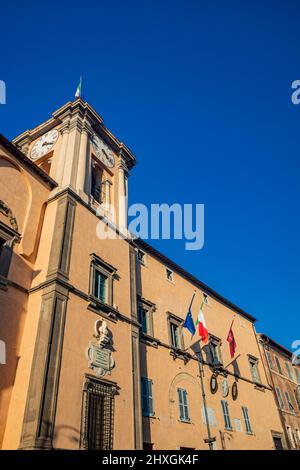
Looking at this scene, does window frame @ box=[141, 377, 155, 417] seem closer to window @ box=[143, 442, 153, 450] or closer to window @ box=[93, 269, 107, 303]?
window @ box=[143, 442, 153, 450]

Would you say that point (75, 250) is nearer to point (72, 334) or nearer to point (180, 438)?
point (72, 334)

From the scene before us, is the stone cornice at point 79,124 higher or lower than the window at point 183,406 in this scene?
higher

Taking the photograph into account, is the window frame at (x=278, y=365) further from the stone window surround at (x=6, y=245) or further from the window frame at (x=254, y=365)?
the stone window surround at (x=6, y=245)

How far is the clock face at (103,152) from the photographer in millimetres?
22453

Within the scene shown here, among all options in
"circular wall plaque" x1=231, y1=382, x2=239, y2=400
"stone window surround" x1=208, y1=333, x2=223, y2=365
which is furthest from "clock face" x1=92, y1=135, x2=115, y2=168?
"circular wall plaque" x1=231, y1=382, x2=239, y2=400

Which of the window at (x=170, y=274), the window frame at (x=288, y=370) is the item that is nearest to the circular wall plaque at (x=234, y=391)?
the window at (x=170, y=274)

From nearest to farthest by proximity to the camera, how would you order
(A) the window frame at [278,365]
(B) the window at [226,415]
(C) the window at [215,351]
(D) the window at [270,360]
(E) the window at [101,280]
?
1. (E) the window at [101,280]
2. (B) the window at [226,415]
3. (C) the window at [215,351]
4. (D) the window at [270,360]
5. (A) the window frame at [278,365]

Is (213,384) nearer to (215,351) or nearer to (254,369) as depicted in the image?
(215,351)

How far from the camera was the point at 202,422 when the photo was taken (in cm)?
1897

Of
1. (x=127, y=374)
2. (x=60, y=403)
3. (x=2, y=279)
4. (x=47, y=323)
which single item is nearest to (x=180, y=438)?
(x=127, y=374)

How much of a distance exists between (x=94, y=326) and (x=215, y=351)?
42.5 feet

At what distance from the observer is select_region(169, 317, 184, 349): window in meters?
21.0

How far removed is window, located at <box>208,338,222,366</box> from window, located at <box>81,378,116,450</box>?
37.2 ft
